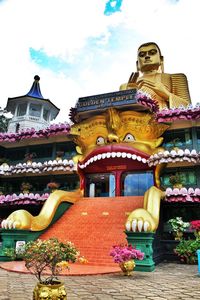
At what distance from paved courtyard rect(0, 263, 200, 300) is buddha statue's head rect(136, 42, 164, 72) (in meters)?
18.1

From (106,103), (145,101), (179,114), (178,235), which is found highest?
(106,103)

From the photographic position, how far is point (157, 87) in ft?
69.7

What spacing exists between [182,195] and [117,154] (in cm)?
456

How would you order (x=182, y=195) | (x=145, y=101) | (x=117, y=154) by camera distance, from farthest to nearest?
(x=117, y=154) < (x=145, y=101) < (x=182, y=195)

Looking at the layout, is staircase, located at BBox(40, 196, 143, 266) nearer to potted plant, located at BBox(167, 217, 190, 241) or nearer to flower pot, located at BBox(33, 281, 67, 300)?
potted plant, located at BBox(167, 217, 190, 241)

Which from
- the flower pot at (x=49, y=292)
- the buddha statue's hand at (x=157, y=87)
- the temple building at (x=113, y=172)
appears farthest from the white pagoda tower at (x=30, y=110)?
the flower pot at (x=49, y=292)

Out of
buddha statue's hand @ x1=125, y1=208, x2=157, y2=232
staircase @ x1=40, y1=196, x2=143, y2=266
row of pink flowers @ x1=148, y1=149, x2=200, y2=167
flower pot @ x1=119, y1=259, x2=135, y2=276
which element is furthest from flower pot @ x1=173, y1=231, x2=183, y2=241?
flower pot @ x1=119, y1=259, x2=135, y2=276

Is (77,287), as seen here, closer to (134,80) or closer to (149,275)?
(149,275)

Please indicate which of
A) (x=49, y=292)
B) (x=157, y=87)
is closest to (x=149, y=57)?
(x=157, y=87)

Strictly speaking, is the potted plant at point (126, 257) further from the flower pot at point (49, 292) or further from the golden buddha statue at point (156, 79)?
the golden buddha statue at point (156, 79)

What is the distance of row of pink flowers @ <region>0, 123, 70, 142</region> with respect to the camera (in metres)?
19.0

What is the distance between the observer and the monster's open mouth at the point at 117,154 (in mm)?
16641

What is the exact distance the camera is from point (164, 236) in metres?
14.6

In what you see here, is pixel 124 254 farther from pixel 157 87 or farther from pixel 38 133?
pixel 157 87
